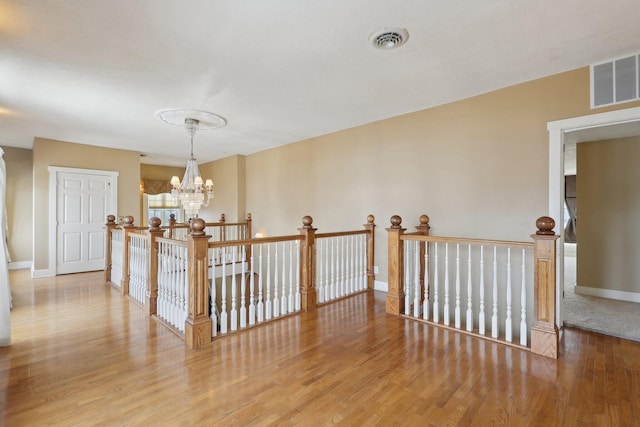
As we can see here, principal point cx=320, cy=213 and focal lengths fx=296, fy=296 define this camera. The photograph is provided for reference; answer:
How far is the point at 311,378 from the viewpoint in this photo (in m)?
2.18

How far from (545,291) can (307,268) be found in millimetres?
2386

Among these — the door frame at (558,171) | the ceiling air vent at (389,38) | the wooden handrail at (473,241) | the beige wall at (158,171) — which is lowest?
the wooden handrail at (473,241)

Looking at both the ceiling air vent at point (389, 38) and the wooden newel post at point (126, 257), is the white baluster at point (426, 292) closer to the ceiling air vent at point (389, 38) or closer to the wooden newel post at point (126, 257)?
the ceiling air vent at point (389, 38)

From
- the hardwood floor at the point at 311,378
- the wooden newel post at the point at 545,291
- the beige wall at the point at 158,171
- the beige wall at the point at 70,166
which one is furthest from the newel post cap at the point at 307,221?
the beige wall at the point at 158,171

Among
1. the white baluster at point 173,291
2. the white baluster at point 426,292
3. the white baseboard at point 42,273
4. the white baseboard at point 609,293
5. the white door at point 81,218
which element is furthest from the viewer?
the white door at point 81,218

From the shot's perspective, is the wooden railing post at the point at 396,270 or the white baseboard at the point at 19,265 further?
the white baseboard at the point at 19,265

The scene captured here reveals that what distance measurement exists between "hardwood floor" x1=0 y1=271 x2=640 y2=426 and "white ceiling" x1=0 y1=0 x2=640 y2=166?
2656mm

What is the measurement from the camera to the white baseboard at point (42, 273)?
5.58 meters

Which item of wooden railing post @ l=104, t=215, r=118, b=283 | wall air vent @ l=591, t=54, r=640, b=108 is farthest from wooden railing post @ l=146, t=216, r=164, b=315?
wall air vent @ l=591, t=54, r=640, b=108

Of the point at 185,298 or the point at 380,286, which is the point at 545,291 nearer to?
the point at 380,286

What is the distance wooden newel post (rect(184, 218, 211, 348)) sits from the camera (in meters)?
2.71

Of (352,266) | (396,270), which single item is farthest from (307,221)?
(396,270)

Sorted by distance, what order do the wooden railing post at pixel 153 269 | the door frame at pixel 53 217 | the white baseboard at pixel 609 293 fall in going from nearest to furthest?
the wooden railing post at pixel 153 269 → the white baseboard at pixel 609 293 → the door frame at pixel 53 217

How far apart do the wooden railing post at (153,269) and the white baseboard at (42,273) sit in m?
3.73
